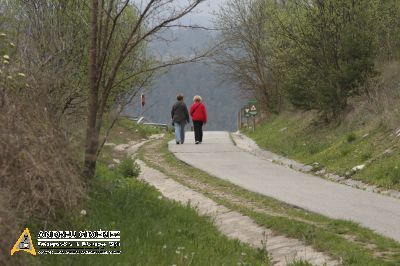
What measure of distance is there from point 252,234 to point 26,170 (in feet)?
Answer: 15.1

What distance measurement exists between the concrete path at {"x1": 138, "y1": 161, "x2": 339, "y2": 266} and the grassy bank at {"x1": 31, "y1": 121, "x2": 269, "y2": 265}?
29 centimetres

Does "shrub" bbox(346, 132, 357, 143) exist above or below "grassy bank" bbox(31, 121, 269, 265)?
above

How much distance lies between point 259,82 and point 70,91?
30.7 metres

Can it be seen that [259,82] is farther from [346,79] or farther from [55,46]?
[55,46]

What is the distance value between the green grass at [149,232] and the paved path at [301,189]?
2.25 meters

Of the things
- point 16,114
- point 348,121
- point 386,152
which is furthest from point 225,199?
point 348,121

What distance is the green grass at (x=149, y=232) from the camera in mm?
5539

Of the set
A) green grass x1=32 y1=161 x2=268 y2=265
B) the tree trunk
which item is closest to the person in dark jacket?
green grass x1=32 y1=161 x2=268 y2=265

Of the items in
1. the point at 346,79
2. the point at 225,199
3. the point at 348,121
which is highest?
the point at 346,79

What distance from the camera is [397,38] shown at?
2167cm

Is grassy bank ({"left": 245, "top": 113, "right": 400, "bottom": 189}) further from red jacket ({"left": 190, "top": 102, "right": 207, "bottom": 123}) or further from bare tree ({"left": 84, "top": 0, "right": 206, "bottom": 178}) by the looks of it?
bare tree ({"left": 84, "top": 0, "right": 206, "bottom": 178})

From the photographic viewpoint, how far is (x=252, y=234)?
8.13 metres

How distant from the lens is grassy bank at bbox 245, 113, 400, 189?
41.4ft

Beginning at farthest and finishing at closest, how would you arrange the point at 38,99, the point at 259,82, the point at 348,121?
the point at 259,82, the point at 348,121, the point at 38,99
